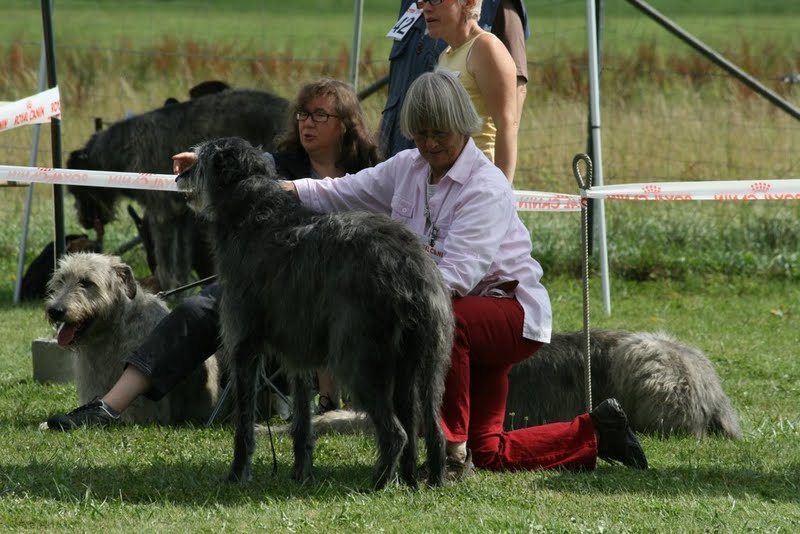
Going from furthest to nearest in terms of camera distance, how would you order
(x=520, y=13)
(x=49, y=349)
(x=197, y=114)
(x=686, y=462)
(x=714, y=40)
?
(x=714, y=40)
(x=197, y=114)
(x=49, y=349)
(x=520, y=13)
(x=686, y=462)

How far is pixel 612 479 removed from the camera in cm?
464

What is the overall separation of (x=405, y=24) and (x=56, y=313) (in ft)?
7.56

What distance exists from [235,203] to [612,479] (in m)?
1.86

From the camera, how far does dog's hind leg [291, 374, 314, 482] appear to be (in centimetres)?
459

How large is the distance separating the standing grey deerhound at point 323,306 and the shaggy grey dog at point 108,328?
128 centimetres

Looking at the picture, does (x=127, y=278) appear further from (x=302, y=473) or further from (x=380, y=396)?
(x=380, y=396)

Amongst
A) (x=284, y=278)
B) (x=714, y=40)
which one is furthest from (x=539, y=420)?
(x=714, y=40)

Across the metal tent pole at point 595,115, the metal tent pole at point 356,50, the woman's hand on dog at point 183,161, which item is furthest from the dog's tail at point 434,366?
the metal tent pole at point 356,50

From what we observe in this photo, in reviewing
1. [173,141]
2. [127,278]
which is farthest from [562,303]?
[127,278]

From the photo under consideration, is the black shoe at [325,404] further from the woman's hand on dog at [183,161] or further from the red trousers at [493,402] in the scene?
the woman's hand on dog at [183,161]

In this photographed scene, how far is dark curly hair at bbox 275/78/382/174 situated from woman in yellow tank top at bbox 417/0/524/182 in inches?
20.4

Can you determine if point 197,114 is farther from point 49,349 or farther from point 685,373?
point 685,373

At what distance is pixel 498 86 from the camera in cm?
531

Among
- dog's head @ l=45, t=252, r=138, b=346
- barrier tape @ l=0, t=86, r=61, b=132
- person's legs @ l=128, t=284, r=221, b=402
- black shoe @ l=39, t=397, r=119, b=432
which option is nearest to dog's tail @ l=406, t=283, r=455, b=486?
person's legs @ l=128, t=284, r=221, b=402
